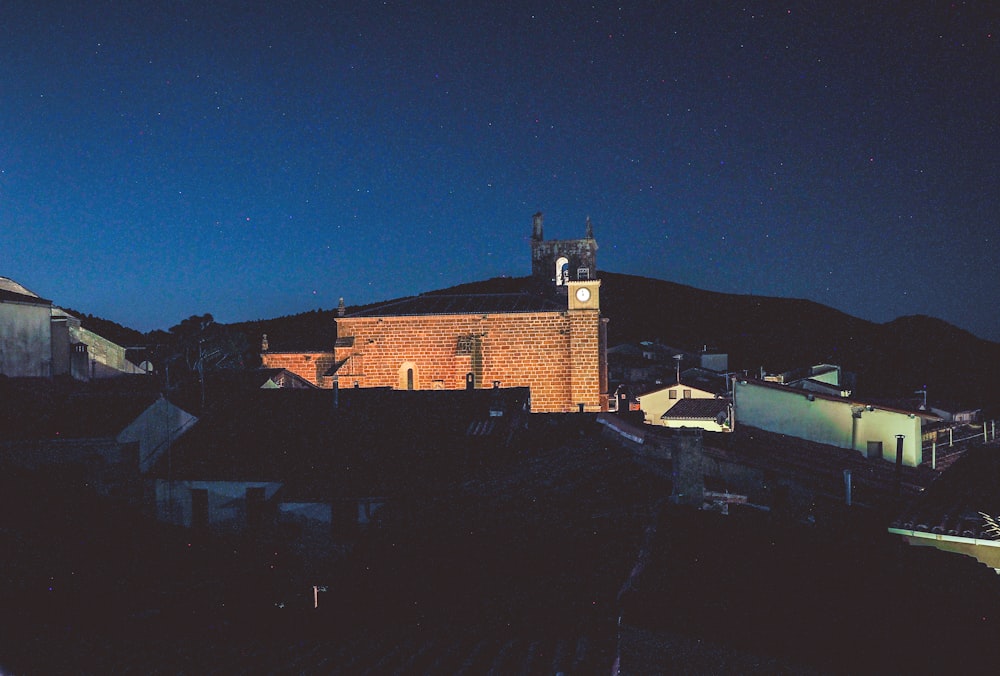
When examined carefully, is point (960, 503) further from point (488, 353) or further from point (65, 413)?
point (488, 353)

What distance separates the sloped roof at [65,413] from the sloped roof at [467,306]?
13.6 m

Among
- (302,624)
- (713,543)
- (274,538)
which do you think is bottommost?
(274,538)

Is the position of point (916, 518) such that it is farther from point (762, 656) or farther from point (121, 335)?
point (121, 335)

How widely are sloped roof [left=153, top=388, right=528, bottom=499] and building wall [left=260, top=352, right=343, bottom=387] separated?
10530mm

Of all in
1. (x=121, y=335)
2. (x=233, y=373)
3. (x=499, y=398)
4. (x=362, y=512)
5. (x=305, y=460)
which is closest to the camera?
(x=362, y=512)

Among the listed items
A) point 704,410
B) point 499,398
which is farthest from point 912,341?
point 499,398

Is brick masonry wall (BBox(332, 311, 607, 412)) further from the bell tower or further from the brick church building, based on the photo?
the bell tower

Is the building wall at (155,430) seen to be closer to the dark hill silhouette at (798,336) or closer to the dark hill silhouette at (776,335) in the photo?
the dark hill silhouette at (776,335)

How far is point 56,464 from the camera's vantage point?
14.5 m

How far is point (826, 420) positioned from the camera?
17.9m

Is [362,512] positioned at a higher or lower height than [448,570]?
lower

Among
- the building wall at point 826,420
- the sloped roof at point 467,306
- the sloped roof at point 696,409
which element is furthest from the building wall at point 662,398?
the building wall at point 826,420

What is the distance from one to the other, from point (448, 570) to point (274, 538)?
25.1 ft

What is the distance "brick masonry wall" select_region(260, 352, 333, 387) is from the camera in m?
29.8
